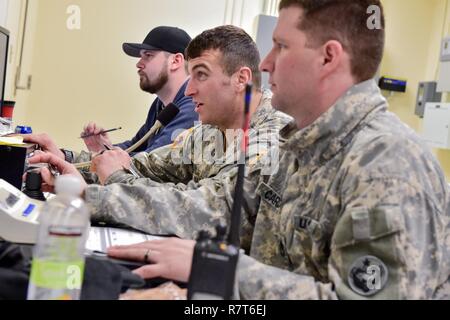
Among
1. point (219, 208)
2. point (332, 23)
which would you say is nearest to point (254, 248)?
point (219, 208)

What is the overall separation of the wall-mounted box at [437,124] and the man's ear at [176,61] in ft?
6.23

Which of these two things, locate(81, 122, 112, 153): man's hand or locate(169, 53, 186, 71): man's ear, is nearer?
locate(81, 122, 112, 153): man's hand

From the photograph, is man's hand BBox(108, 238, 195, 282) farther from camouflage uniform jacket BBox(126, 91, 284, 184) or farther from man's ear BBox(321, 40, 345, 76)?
camouflage uniform jacket BBox(126, 91, 284, 184)

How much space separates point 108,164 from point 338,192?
34.2 inches

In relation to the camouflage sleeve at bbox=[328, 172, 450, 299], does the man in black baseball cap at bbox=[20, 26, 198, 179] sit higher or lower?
higher

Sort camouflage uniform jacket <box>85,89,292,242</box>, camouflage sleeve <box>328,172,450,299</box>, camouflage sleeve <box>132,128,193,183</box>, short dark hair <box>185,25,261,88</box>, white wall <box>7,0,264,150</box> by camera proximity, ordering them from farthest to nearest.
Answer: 1. white wall <box>7,0,264,150</box>
2. camouflage sleeve <box>132,128,193,183</box>
3. short dark hair <box>185,25,261,88</box>
4. camouflage uniform jacket <box>85,89,292,242</box>
5. camouflage sleeve <box>328,172,450,299</box>

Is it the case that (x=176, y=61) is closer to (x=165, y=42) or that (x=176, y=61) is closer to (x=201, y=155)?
(x=165, y=42)

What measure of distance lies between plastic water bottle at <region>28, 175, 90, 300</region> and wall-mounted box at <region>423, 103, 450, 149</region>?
3.31 meters

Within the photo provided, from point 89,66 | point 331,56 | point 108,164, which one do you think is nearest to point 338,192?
point 331,56

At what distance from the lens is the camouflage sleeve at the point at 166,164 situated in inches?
71.4

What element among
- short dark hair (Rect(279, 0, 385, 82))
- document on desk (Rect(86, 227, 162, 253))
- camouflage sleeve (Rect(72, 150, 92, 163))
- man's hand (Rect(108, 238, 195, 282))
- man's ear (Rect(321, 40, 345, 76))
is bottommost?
document on desk (Rect(86, 227, 162, 253))

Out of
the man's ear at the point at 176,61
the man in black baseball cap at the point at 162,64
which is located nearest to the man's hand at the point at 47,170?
the man in black baseball cap at the point at 162,64

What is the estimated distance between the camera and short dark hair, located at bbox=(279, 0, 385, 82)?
0.94 m

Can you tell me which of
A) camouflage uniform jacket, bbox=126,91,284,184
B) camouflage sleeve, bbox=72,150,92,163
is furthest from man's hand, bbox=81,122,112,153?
camouflage uniform jacket, bbox=126,91,284,184
